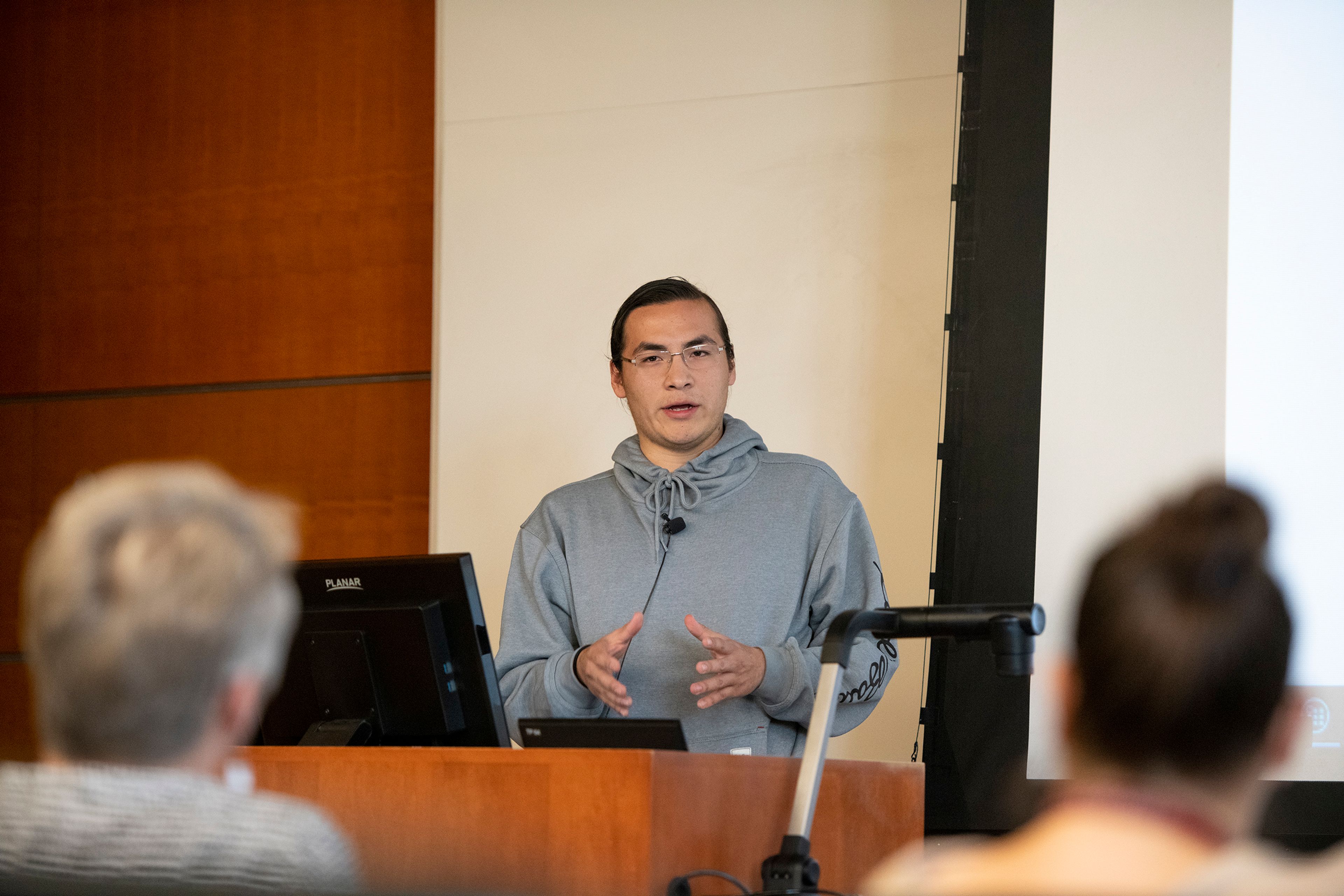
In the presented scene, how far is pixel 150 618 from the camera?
0.85 m

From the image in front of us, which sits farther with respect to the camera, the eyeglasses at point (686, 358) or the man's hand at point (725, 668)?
the eyeglasses at point (686, 358)

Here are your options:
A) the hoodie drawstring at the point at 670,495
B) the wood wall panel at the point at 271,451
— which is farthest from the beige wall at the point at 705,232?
the hoodie drawstring at the point at 670,495

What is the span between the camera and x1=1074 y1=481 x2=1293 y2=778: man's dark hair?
791 mm

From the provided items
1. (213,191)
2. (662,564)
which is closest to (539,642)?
(662,564)

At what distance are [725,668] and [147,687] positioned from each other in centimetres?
118

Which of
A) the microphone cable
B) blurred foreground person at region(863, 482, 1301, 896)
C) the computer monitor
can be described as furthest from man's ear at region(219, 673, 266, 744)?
the microphone cable

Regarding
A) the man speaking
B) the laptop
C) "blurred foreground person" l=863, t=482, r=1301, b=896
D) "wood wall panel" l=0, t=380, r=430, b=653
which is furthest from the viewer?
"wood wall panel" l=0, t=380, r=430, b=653

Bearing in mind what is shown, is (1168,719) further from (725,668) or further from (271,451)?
(271,451)

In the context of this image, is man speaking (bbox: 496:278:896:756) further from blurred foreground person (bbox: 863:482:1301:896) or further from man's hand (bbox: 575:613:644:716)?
blurred foreground person (bbox: 863:482:1301:896)

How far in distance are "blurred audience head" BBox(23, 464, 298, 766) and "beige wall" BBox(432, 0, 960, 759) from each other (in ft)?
7.33

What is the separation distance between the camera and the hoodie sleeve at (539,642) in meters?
2.12

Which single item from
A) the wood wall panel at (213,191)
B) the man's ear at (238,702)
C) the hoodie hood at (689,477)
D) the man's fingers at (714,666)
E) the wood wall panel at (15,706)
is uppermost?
the wood wall panel at (213,191)

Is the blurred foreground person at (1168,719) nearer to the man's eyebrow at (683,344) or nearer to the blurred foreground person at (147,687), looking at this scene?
the blurred foreground person at (147,687)

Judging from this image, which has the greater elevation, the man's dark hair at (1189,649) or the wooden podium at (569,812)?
the man's dark hair at (1189,649)
